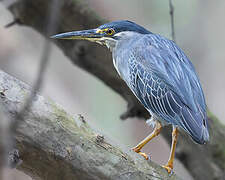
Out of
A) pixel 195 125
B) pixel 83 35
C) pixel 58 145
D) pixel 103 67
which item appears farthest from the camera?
pixel 103 67

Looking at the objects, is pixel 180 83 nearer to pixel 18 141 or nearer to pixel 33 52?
pixel 18 141

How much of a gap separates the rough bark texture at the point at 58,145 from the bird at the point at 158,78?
59 cm

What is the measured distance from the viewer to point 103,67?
448cm

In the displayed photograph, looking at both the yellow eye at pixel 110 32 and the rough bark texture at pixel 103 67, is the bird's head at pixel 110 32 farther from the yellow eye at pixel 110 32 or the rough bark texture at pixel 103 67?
the rough bark texture at pixel 103 67

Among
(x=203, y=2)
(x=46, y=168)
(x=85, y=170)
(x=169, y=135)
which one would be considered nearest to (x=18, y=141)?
(x=46, y=168)

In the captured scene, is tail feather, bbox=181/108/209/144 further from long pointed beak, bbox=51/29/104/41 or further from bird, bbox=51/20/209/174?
long pointed beak, bbox=51/29/104/41

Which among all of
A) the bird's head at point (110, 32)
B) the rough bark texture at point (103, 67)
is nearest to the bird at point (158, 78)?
the bird's head at point (110, 32)

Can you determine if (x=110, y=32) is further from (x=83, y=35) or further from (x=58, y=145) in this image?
(x=58, y=145)

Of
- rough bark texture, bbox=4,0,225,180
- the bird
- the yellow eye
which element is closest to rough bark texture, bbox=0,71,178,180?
the bird

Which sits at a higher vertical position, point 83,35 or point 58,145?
point 83,35

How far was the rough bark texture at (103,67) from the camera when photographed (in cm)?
429

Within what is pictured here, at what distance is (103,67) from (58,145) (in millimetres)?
2081

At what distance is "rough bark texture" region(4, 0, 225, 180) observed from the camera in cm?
429

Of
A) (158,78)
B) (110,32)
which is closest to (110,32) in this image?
(110,32)
